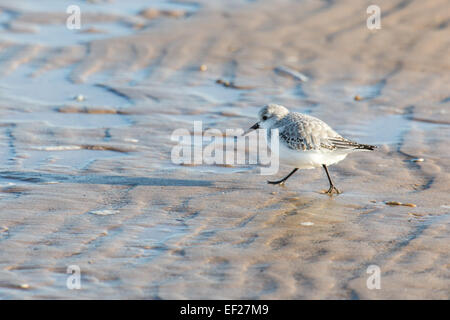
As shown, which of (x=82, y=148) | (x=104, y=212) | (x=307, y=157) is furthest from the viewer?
(x=82, y=148)

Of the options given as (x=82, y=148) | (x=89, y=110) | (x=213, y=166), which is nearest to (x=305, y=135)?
(x=213, y=166)

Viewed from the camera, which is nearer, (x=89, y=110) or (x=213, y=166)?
(x=213, y=166)

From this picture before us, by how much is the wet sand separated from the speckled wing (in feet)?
1.58

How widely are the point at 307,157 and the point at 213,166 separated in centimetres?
127

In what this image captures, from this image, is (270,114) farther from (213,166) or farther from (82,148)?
(82,148)

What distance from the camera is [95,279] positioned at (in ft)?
17.7

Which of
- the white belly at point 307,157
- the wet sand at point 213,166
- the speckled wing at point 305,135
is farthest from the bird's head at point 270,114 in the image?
the wet sand at point 213,166

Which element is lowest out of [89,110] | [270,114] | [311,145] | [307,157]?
[307,157]

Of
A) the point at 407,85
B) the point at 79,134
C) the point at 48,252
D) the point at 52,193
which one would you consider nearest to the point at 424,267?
the point at 48,252

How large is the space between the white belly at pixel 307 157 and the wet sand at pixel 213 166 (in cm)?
31

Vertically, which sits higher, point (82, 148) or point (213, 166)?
point (82, 148)

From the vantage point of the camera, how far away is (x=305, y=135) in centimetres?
748

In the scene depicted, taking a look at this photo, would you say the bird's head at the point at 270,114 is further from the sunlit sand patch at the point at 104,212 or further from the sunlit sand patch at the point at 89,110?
the sunlit sand patch at the point at 89,110
